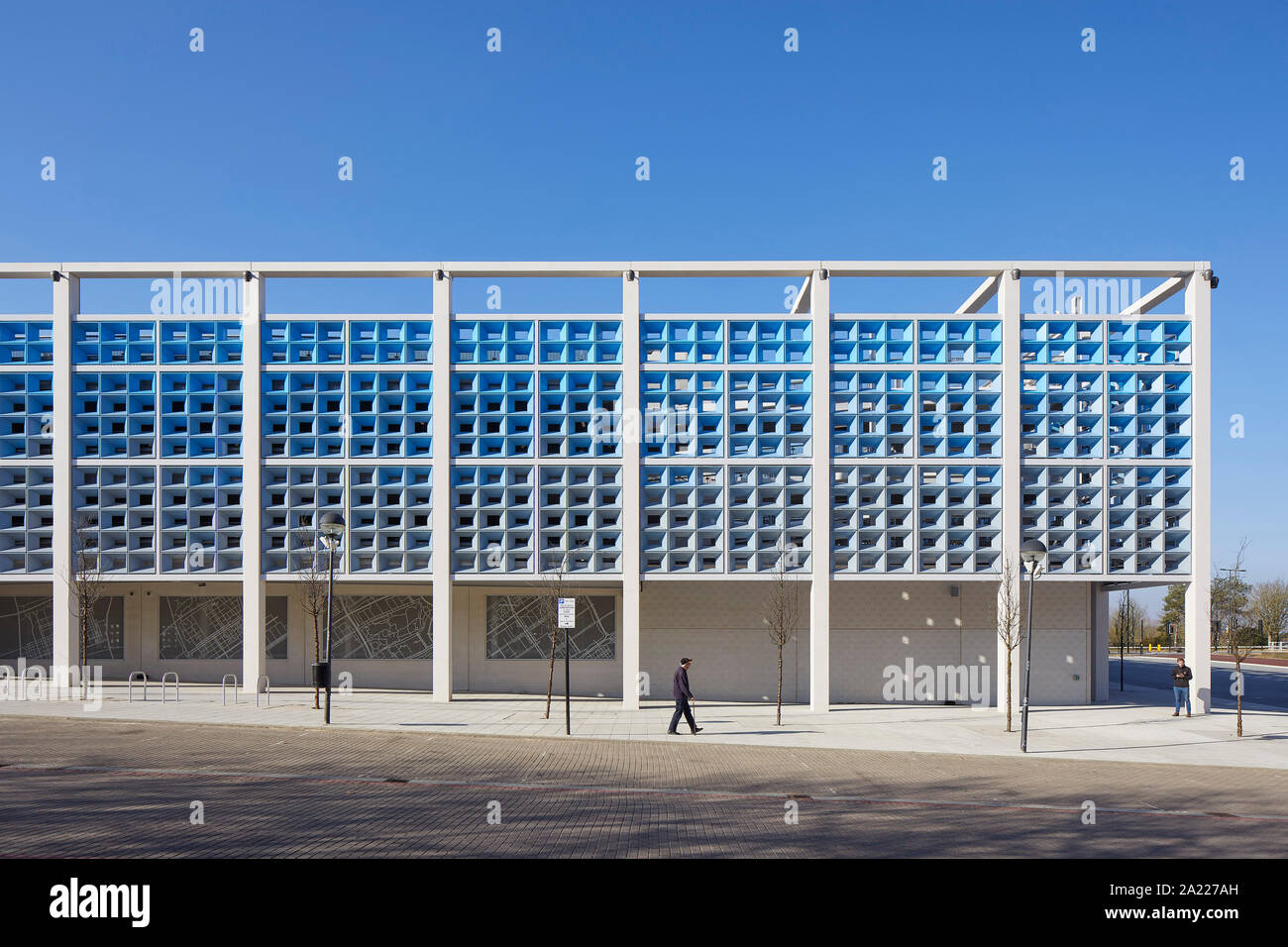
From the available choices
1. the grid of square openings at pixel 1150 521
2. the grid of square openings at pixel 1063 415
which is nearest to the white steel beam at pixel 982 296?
the grid of square openings at pixel 1063 415

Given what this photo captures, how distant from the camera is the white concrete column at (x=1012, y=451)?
2445cm

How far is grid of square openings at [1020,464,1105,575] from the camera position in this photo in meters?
24.7

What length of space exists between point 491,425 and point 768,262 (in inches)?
366

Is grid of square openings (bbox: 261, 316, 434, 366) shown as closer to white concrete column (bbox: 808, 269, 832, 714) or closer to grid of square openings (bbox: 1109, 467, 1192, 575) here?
white concrete column (bbox: 808, 269, 832, 714)

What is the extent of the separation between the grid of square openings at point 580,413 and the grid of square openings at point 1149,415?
47.2ft

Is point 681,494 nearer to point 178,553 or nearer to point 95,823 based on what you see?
point 178,553

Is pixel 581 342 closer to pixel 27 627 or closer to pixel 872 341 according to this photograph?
pixel 872 341

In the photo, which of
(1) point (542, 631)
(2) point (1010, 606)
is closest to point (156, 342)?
(1) point (542, 631)

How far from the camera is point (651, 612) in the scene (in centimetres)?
2662

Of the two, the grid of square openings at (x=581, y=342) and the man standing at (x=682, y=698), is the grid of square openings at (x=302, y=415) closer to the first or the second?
the grid of square openings at (x=581, y=342)

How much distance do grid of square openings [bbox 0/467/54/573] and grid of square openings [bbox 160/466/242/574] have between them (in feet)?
10.9

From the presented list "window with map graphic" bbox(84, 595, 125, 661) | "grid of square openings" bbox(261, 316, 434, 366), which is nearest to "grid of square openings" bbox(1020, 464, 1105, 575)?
"grid of square openings" bbox(261, 316, 434, 366)

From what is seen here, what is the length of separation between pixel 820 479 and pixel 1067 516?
717cm
